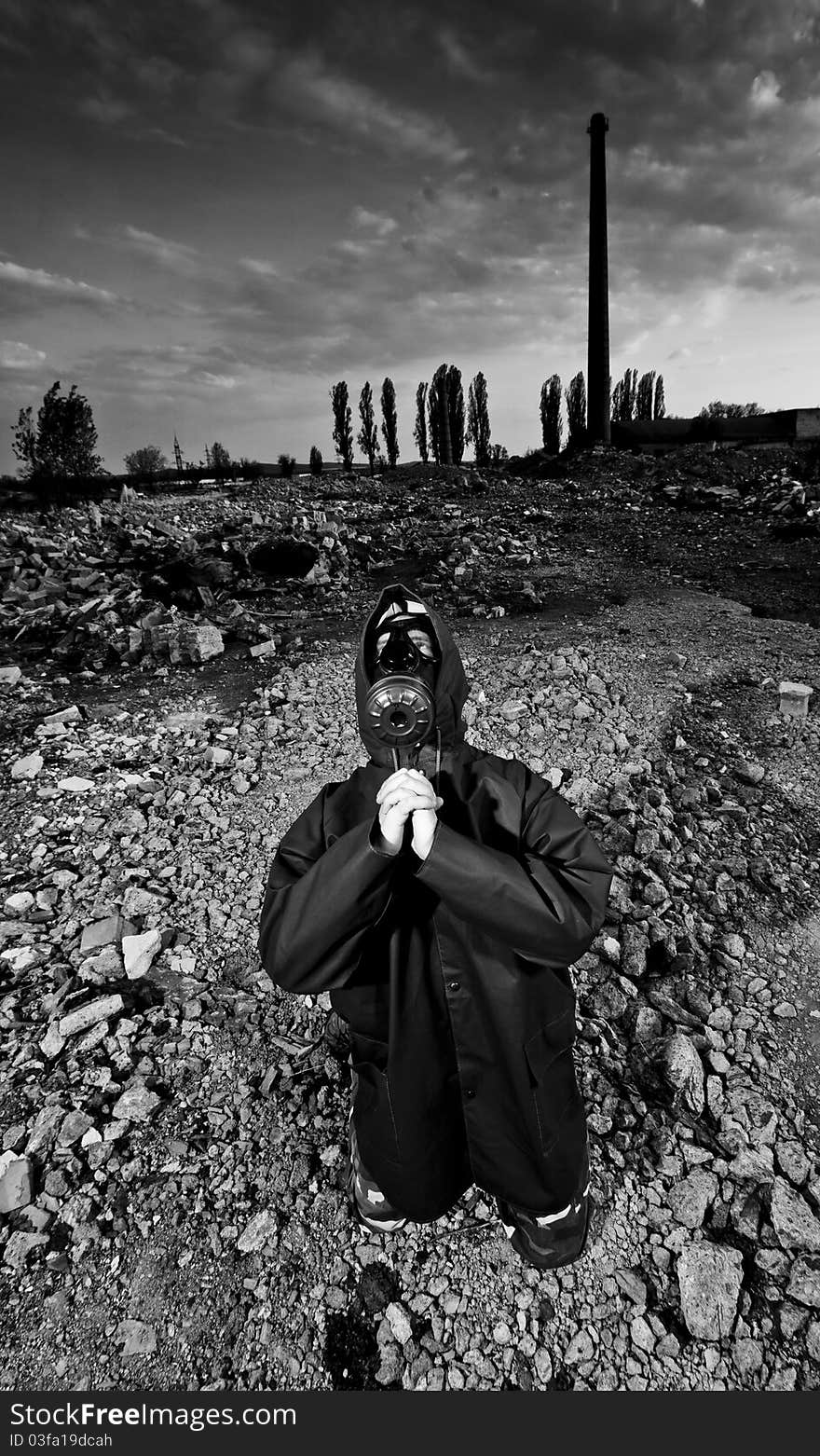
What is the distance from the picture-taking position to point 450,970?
4.81 feet

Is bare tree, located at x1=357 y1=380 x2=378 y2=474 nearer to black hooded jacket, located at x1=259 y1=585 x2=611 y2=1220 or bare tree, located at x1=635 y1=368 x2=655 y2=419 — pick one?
bare tree, located at x1=635 y1=368 x2=655 y2=419

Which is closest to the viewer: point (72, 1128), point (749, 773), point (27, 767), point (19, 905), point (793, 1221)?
point (793, 1221)

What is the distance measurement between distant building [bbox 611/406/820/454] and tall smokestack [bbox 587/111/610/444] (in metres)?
1.06

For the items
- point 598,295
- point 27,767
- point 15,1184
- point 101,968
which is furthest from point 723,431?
point 15,1184

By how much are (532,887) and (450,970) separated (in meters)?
0.34

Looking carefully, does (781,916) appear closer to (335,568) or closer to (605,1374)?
(605,1374)

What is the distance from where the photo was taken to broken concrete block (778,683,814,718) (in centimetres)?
478

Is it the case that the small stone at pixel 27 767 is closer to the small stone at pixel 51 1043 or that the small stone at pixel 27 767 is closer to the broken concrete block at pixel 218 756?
the broken concrete block at pixel 218 756

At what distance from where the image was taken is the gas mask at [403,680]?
4.32ft

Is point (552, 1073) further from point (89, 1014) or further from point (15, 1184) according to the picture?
point (89, 1014)

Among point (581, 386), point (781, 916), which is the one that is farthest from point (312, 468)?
point (781, 916)

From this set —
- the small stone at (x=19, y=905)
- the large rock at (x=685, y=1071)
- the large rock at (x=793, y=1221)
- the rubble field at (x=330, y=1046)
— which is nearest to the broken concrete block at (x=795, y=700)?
the rubble field at (x=330, y=1046)

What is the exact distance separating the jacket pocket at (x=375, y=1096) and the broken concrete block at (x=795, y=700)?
14.3 ft

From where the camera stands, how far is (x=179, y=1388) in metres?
1.73
